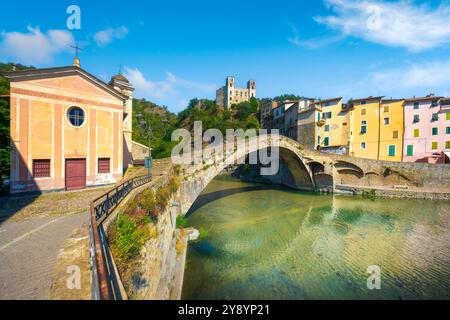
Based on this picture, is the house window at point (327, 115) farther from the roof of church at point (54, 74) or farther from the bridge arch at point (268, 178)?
the roof of church at point (54, 74)

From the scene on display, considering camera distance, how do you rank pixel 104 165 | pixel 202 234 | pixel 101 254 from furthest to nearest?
pixel 104 165 → pixel 202 234 → pixel 101 254

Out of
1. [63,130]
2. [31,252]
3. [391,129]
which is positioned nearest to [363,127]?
[391,129]

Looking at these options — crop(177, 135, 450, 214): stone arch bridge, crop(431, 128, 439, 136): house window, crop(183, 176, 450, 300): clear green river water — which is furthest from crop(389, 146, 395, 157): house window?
crop(183, 176, 450, 300): clear green river water

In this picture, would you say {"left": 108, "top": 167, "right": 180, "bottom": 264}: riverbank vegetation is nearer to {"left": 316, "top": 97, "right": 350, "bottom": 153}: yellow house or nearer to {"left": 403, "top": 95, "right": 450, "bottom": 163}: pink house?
{"left": 316, "top": 97, "right": 350, "bottom": 153}: yellow house

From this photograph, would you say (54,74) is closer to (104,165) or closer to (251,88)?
(104,165)

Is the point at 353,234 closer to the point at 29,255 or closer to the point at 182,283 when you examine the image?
the point at 182,283

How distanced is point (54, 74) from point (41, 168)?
5.36m

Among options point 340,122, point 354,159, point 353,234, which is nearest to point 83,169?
point 353,234

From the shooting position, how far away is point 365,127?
1131 inches

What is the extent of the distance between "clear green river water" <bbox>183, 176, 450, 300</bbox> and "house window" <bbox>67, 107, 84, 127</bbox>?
1003 cm

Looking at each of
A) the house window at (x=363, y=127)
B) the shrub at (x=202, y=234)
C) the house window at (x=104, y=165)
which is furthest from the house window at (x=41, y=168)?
the house window at (x=363, y=127)

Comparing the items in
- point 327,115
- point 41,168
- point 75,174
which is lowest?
point 75,174

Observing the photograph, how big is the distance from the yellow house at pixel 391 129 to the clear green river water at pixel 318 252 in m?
10.5

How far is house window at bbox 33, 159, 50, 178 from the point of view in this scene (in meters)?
10.3
